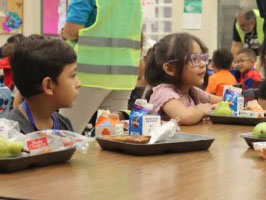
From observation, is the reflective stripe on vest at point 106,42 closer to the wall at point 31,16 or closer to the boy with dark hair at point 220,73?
the boy with dark hair at point 220,73

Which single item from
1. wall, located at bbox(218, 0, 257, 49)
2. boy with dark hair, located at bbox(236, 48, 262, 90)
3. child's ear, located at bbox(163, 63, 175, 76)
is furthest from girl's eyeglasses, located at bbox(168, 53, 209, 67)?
wall, located at bbox(218, 0, 257, 49)

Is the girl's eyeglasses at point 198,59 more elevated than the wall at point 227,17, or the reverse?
the wall at point 227,17

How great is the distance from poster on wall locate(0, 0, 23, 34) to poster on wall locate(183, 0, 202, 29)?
7.10ft

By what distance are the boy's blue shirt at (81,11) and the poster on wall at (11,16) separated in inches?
105

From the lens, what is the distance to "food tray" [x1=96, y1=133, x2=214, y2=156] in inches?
60.6

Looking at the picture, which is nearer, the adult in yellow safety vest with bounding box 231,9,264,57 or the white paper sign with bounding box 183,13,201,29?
the adult in yellow safety vest with bounding box 231,9,264,57

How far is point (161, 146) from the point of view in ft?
5.14

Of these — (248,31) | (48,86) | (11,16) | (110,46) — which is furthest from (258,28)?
(48,86)

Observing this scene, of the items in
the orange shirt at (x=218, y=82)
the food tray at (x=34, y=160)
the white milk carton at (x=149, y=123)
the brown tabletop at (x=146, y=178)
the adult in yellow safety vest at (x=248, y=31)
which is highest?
the adult in yellow safety vest at (x=248, y=31)

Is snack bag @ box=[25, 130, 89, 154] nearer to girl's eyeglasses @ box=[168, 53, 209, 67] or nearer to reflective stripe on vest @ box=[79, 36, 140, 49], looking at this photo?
girl's eyeglasses @ box=[168, 53, 209, 67]

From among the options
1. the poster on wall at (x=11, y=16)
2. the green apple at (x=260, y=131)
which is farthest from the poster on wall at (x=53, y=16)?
the green apple at (x=260, y=131)

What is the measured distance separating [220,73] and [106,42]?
292cm

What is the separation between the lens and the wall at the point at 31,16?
6.21 metres

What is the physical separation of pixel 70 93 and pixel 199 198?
95cm
